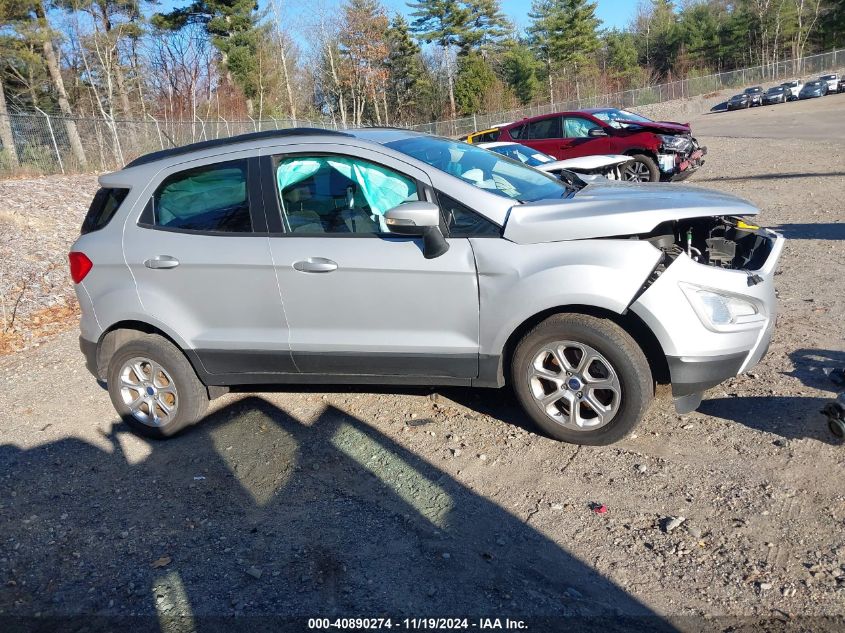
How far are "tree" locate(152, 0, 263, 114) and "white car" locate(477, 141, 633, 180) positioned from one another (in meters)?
31.5

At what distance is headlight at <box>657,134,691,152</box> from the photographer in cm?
1253

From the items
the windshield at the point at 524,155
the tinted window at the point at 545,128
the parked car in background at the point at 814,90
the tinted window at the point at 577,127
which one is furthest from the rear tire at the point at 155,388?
the parked car in background at the point at 814,90

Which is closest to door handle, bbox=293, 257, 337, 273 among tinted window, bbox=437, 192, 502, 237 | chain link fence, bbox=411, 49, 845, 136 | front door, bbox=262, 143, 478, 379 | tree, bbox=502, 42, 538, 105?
front door, bbox=262, 143, 478, 379

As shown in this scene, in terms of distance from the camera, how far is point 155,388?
4.66m

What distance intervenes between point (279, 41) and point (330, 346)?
42.8 m

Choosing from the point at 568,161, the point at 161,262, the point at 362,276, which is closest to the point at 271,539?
the point at 362,276

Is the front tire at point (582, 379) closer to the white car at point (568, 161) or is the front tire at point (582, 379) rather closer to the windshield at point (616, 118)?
the white car at point (568, 161)

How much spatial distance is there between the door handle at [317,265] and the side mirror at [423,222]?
440mm

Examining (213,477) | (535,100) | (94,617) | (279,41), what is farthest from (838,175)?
(535,100)

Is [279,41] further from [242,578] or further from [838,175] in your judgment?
[242,578]

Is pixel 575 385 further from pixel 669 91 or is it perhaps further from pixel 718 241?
pixel 669 91

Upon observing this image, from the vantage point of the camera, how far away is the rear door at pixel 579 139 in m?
13.6

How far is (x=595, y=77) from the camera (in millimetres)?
63750

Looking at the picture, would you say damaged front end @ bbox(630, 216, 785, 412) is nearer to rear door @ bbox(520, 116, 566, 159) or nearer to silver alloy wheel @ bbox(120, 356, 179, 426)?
silver alloy wheel @ bbox(120, 356, 179, 426)
